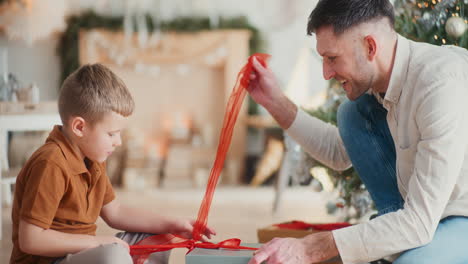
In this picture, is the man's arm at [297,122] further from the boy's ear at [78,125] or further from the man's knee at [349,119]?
the boy's ear at [78,125]

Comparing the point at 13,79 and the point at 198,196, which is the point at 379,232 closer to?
the point at 13,79

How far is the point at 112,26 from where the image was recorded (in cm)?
513

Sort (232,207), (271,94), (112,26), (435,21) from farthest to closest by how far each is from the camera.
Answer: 1. (112,26)
2. (232,207)
3. (435,21)
4. (271,94)

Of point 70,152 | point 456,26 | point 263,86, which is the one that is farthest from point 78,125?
point 456,26

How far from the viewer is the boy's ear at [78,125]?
1410 millimetres

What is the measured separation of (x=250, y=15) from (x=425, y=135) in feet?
13.9

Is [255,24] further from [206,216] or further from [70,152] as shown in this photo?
[70,152]

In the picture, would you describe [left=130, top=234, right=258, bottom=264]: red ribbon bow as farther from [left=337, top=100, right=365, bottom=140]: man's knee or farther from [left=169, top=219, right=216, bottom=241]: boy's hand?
[left=337, top=100, right=365, bottom=140]: man's knee

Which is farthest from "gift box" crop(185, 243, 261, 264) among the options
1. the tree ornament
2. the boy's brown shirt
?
the tree ornament

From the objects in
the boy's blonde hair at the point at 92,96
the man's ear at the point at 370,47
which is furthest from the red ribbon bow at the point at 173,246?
the man's ear at the point at 370,47

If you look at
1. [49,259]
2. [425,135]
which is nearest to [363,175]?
[425,135]

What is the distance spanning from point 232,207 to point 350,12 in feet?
8.23

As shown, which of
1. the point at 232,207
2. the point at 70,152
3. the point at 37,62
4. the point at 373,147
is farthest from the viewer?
the point at 37,62

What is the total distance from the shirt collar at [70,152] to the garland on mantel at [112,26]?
3839 mm
